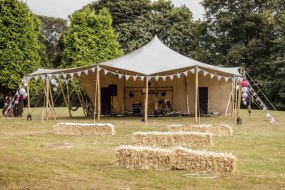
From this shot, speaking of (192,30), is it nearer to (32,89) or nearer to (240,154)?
(32,89)

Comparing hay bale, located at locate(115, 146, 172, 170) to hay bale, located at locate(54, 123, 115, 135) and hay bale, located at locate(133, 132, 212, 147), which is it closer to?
hay bale, located at locate(133, 132, 212, 147)

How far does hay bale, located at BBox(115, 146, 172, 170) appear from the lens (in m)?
7.71

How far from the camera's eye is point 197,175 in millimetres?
7301

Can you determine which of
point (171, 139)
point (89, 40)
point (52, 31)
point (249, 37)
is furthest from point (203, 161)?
point (52, 31)

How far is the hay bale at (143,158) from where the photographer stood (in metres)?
7.71

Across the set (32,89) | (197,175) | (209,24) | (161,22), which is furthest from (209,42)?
(197,175)

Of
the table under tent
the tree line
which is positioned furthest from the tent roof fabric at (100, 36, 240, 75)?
the tree line

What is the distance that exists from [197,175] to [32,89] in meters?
19.9

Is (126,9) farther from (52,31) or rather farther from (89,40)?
(52,31)

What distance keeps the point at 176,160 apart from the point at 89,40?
29.1 metres

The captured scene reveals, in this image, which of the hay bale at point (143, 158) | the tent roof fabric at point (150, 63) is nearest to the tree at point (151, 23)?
the tent roof fabric at point (150, 63)

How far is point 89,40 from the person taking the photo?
118 ft

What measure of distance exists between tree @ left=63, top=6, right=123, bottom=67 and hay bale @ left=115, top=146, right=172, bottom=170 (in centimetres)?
2840

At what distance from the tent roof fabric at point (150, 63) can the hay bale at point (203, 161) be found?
36.4 feet
